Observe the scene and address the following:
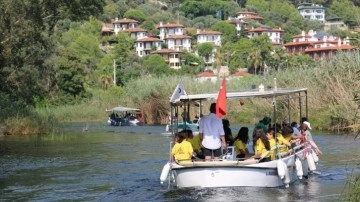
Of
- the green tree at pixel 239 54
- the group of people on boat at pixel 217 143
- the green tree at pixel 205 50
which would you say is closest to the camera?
the group of people on boat at pixel 217 143

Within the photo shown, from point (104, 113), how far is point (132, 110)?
11.6 metres

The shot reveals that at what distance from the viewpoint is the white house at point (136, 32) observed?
194750 mm

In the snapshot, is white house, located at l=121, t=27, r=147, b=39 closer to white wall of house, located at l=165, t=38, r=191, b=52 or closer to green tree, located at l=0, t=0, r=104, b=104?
white wall of house, located at l=165, t=38, r=191, b=52

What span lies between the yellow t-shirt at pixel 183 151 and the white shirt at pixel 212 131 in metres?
0.57

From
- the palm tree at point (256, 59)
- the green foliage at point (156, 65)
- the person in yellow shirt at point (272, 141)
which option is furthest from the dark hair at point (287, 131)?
the green foliage at point (156, 65)

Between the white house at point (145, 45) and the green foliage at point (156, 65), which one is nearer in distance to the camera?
the green foliage at point (156, 65)

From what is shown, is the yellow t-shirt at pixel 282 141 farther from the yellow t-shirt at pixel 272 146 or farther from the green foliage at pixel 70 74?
the green foliage at pixel 70 74

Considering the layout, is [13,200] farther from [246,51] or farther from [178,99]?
[246,51]

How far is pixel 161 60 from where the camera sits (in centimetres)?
16675

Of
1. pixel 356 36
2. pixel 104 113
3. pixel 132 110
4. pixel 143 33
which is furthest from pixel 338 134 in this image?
pixel 143 33

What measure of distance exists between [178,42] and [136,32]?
10423 millimetres

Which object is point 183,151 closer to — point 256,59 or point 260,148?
point 260,148

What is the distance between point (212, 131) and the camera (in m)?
23.9

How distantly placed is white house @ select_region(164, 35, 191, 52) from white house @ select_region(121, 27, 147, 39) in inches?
229
